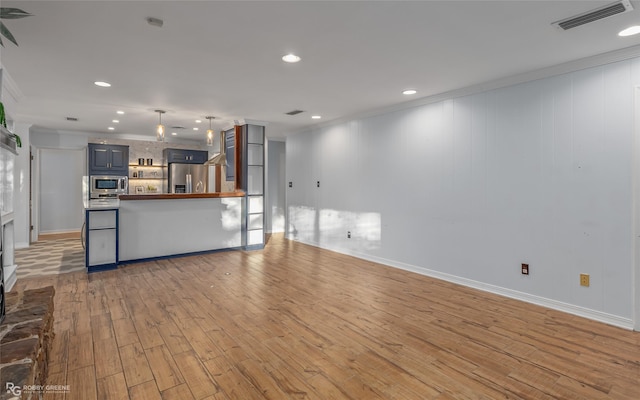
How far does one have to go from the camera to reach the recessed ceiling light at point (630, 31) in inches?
100

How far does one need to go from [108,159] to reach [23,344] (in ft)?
24.8

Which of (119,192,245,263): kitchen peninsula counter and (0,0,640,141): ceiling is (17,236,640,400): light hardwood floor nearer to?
(119,192,245,263): kitchen peninsula counter

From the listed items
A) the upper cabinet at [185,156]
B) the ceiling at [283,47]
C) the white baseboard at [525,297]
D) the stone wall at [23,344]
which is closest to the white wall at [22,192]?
the ceiling at [283,47]

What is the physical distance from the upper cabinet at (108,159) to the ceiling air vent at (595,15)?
881 cm

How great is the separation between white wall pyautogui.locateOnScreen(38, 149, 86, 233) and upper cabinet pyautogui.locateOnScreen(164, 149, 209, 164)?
1.98m

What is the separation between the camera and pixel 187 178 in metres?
8.76

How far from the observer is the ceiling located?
2312 mm

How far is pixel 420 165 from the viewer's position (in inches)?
Answer: 186

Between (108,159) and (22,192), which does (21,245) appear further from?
(108,159)

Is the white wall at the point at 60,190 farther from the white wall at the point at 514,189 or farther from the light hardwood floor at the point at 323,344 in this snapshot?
the white wall at the point at 514,189

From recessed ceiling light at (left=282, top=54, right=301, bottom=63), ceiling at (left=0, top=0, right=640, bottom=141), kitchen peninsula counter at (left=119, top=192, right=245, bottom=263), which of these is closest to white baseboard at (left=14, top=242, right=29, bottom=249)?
kitchen peninsula counter at (left=119, top=192, right=245, bottom=263)

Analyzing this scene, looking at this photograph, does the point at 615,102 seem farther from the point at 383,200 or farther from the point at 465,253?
the point at 383,200

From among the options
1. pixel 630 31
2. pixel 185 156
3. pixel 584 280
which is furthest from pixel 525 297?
pixel 185 156

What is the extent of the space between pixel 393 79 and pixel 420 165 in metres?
1.42
